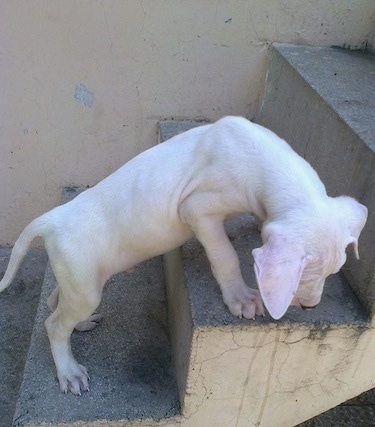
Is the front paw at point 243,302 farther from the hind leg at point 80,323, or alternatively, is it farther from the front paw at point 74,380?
the hind leg at point 80,323

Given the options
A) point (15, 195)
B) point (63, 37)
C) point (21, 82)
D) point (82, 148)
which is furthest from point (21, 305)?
point (63, 37)

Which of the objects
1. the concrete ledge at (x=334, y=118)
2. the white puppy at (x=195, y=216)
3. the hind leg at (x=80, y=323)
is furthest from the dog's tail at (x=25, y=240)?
the concrete ledge at (x=334, y=118)

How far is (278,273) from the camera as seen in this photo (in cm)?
157

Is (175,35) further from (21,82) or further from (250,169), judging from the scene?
(250,169)

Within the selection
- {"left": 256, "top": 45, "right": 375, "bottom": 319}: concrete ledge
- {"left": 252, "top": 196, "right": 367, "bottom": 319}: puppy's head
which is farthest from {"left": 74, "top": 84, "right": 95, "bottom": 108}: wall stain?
{"left": 252, "top": 196, "right": 367, "bottom": 319}: puppy's head

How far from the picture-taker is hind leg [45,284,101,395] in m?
2.22

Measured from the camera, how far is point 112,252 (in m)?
2.24

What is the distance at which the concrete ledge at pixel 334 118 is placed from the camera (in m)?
2.24

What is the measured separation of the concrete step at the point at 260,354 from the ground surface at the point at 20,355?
0.60 meters

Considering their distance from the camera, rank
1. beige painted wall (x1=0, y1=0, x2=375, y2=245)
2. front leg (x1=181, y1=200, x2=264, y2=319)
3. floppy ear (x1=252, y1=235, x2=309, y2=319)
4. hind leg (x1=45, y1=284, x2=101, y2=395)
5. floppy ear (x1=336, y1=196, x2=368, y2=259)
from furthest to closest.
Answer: beige painted wall (x1=0, y1=0, x2=375, y2=245)
hind leg (x1=45, y1=284, x2=101, y2=395)
front leg (x1=181, y1=200, x2=264, y2=319)
floppy ear (x1=336, y1=196, x2=368, y2=259)
floppy ear (x1=252, y1=235, x2=309, y2=319)

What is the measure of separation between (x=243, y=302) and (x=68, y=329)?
2.51 feet

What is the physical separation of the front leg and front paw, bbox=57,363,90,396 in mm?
725

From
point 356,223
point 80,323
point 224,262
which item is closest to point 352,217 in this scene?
point 356,223

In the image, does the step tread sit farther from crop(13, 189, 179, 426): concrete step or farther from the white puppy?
crop(13, 189, 179, 426): concrete step
